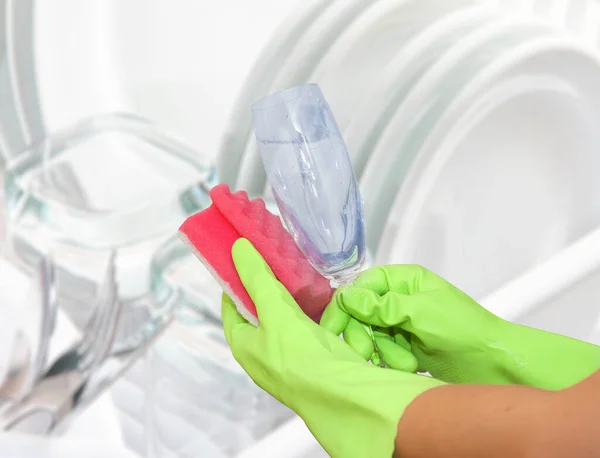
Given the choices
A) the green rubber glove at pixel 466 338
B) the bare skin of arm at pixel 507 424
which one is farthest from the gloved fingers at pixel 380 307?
the bare skin of arm at pixel 507 424

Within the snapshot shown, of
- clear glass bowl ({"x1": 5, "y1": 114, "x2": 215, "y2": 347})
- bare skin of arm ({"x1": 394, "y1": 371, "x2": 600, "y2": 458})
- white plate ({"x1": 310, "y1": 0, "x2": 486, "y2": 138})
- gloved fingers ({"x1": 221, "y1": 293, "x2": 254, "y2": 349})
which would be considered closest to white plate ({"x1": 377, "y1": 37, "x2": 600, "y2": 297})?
white plate ({"x1": 310, "y1": 0, "x2": 486, "y2": 138})

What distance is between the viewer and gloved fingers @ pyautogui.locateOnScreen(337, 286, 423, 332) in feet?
1.56

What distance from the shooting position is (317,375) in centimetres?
42

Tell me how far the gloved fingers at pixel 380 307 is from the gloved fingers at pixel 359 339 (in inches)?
0.4

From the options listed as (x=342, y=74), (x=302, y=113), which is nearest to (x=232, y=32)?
(x=342, y=74)

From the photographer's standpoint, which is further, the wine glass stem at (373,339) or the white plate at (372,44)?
the white plate at (372,44)

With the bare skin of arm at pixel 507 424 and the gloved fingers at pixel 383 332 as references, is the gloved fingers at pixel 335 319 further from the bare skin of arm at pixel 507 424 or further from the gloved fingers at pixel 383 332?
the bare skin of arm at pixel 507 424

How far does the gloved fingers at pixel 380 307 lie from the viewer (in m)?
0.48

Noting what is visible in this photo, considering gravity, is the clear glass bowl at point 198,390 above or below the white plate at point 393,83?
below

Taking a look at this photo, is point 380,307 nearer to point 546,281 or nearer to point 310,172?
point 310,172

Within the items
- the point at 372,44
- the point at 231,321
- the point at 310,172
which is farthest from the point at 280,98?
the point at 372,44

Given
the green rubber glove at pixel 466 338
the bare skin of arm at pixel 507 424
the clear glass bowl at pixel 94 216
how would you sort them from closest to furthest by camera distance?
the bare skin of arm at pixel 507 424, the green rubber glove at pixel 466 338, the clear glass bowl at pixel 94 216

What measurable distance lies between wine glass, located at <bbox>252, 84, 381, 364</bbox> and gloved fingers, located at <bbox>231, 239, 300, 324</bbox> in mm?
32

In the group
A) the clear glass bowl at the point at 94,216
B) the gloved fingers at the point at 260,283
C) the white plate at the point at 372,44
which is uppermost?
the white plate at the point at 372,44
